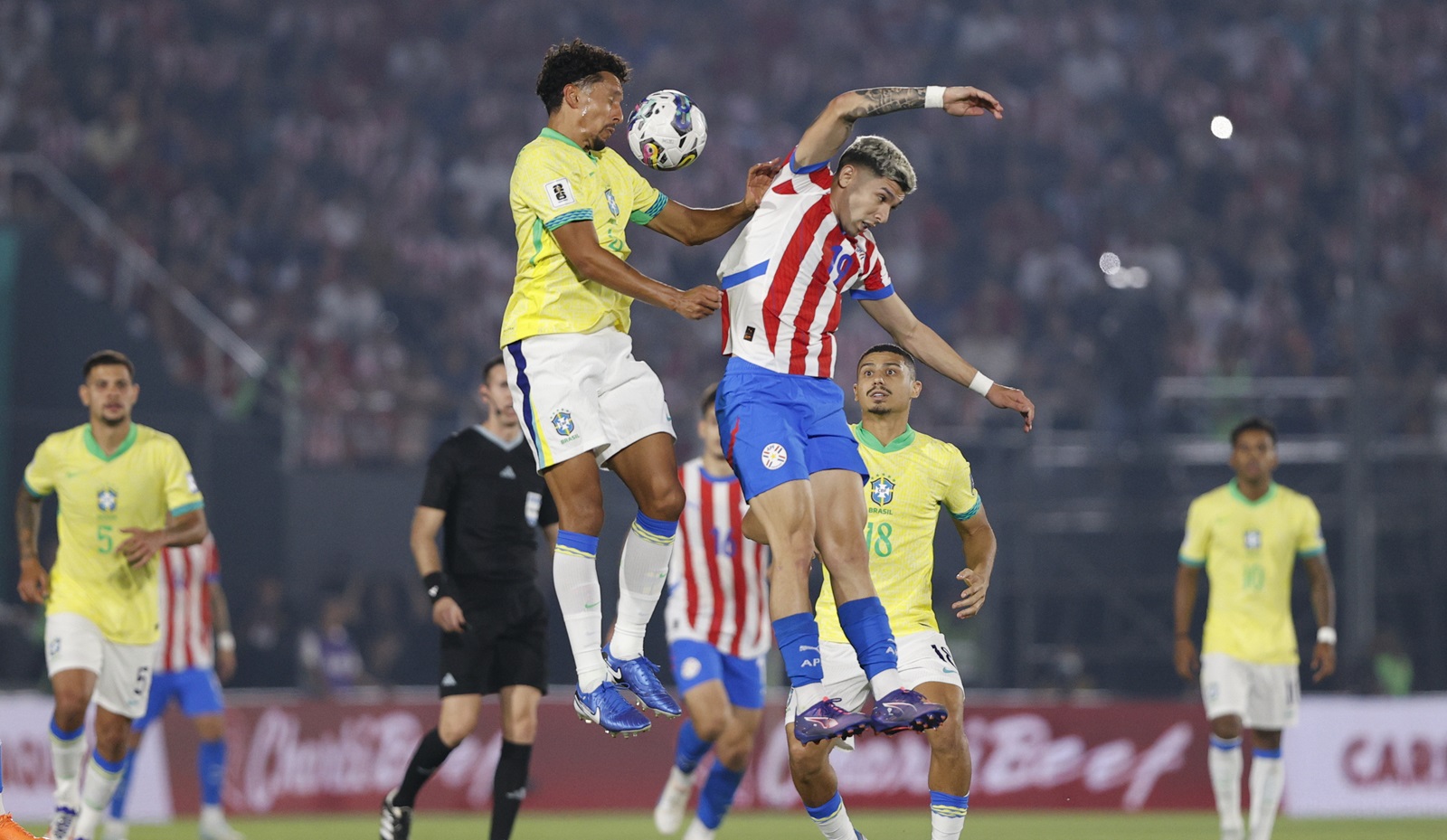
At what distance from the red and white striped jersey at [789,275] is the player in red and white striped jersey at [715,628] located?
3.76 metres

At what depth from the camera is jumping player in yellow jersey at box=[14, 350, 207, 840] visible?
9.72 meters

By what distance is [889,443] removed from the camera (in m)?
8.41

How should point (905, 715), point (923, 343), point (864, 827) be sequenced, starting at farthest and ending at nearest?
point (864, 827) < point (923, 343) < point (905, 715)

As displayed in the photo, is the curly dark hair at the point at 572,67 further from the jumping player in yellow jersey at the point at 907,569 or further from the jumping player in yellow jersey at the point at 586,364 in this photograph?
the jumping player in yellow jersey at the point at 907,569

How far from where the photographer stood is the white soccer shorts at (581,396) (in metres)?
6.69

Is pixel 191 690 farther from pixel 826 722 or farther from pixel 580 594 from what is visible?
pixel 826 722

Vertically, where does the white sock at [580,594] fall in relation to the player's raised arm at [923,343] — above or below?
below

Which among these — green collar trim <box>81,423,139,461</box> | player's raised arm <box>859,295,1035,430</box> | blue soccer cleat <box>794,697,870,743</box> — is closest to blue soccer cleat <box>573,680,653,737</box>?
blue soccer cleat <box>794,697,870,743</box>

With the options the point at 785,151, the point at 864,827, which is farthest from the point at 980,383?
the point at 785,151

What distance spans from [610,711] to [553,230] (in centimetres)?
182

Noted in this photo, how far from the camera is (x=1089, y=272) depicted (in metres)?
20.3

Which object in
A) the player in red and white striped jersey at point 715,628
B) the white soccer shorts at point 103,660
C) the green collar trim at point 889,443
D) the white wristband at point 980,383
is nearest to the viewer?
the white wristband at point 980,383

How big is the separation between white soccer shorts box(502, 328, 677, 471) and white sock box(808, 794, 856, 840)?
2185 millimetres

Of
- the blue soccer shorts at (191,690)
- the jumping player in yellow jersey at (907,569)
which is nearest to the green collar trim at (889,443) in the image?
the jumping player in yellow jersey at (907,569)
